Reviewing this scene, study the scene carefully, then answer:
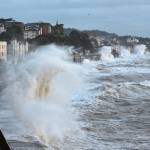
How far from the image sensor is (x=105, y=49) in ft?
385

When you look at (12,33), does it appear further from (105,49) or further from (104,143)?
(104,143)

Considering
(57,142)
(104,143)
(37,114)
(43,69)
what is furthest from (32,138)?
(43,69)

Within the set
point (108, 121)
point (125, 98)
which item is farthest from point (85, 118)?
point (125, 98)

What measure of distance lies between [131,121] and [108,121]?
2.10ft

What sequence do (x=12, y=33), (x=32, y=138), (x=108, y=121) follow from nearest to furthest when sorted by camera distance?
(x=32, y=138)
(x=108, y=121)
(x=12, y=33)

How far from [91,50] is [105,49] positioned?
117 inches

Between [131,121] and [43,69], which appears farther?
[43,69]

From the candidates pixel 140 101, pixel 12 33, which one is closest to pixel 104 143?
pixel 140 101

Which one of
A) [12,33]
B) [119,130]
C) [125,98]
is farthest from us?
[12,33]

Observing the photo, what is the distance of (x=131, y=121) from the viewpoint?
16.2 metres

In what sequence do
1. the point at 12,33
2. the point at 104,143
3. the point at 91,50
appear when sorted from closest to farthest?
the point at 104,143 < the point at 12,33 < the point at 91,50

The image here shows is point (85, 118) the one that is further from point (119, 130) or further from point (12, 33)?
point (12, 33)

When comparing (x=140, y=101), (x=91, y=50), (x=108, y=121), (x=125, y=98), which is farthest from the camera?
(x=91, y=50)

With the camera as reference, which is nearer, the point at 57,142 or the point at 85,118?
the point at 57,142
